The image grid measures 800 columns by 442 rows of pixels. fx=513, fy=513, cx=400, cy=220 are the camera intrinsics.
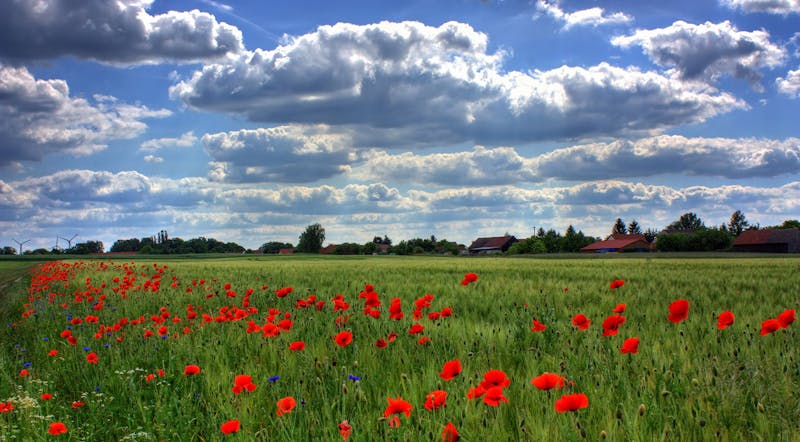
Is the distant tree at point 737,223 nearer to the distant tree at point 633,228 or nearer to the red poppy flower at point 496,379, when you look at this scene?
the distant tree at point 633,228

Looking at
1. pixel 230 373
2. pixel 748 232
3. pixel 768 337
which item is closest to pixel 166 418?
pixel 230 373

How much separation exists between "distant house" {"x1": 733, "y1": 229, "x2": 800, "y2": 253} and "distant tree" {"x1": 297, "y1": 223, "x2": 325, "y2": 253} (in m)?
88.5

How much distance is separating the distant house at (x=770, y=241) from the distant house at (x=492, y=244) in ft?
161

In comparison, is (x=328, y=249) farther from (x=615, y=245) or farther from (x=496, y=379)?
(x=496, y=379)

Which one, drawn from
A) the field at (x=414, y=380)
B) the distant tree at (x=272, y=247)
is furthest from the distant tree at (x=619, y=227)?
the field at (x=414, y=380)

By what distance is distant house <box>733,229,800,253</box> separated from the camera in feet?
256

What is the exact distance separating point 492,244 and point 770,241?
58.0 meters

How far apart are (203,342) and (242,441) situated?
3.09m

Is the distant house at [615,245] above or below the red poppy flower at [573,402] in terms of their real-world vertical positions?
below

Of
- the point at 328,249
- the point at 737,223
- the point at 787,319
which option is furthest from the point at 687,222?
the point at 787,319

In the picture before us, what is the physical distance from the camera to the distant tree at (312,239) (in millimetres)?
129625

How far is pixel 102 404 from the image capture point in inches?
159

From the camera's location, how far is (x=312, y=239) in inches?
5123

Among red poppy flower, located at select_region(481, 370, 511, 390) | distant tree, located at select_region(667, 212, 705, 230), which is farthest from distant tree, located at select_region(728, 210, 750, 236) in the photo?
red poppy flower, located at select_region(481, 370, 511, 390)
